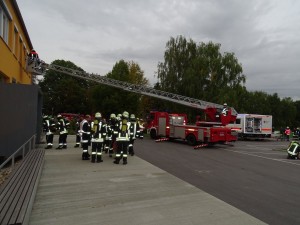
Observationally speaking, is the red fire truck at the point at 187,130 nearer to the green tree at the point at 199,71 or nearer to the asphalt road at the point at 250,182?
the asphalt road at the point at 250,182

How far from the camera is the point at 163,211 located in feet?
18.6

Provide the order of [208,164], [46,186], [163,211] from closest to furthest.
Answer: [163,211]
[46,186]
[208,164]

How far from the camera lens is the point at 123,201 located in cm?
622

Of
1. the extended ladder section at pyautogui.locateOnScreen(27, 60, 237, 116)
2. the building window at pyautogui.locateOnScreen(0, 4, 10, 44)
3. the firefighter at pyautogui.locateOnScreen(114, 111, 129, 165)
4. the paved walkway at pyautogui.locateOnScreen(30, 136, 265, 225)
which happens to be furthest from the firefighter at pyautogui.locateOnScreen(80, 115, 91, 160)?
the extended ladder section at pyautogui.locateOnScreen(27, 60, 237, 116)

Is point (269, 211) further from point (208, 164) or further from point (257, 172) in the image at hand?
point (208, 164)

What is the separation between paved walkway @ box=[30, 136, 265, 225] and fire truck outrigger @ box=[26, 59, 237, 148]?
10399 mm

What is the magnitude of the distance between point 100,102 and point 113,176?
111 feet

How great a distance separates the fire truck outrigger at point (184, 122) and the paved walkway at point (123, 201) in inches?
409

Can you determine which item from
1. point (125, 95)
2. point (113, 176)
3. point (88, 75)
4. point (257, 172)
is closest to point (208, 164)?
point (257, 172)

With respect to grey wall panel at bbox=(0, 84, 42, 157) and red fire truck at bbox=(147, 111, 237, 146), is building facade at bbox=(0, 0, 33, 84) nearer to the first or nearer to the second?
grey wall panel at bbox=(0, 84, 42, 157)

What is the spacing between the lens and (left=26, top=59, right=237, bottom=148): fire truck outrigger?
19.0 metres

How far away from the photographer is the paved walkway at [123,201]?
17.1 feet

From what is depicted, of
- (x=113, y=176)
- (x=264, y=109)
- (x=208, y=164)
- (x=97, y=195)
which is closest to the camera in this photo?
(x=97, y=195)

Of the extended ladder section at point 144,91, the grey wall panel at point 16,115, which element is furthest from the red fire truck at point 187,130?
the grey wall panel at point 16,115
